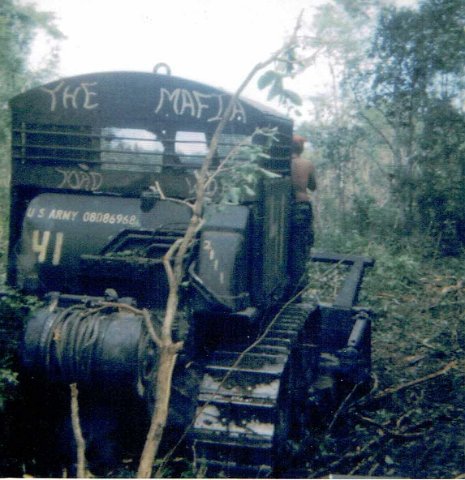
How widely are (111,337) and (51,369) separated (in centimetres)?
36

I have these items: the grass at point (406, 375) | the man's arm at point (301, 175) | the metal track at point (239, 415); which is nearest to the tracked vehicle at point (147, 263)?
the metal track at point (239, 415)

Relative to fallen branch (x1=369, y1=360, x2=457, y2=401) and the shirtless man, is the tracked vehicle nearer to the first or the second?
the shirtless man

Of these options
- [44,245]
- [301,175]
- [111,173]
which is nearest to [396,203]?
[301,175]

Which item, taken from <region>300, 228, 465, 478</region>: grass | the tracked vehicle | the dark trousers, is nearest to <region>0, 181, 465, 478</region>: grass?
<region>300, 228, 465, 478</region>: grass

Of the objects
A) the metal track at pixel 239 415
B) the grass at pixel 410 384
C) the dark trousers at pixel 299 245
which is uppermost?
the dark trousers at pixel 299 245

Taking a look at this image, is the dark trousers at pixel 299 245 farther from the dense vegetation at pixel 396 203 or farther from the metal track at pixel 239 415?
the metal track at pixel 239 415

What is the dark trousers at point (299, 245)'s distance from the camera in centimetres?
598

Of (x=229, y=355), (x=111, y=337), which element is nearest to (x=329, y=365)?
(x=229, y=355)

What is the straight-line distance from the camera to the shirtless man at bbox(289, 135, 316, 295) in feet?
19.7

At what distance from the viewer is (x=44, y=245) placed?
4535 mm

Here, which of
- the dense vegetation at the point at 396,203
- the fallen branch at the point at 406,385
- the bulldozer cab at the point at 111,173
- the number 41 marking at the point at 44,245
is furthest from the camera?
the fallen branch at the point at 406,385

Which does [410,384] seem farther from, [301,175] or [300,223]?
[301,175]

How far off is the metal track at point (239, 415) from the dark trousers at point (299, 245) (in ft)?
6.28

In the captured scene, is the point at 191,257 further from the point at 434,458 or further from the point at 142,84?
the point at 434,458
